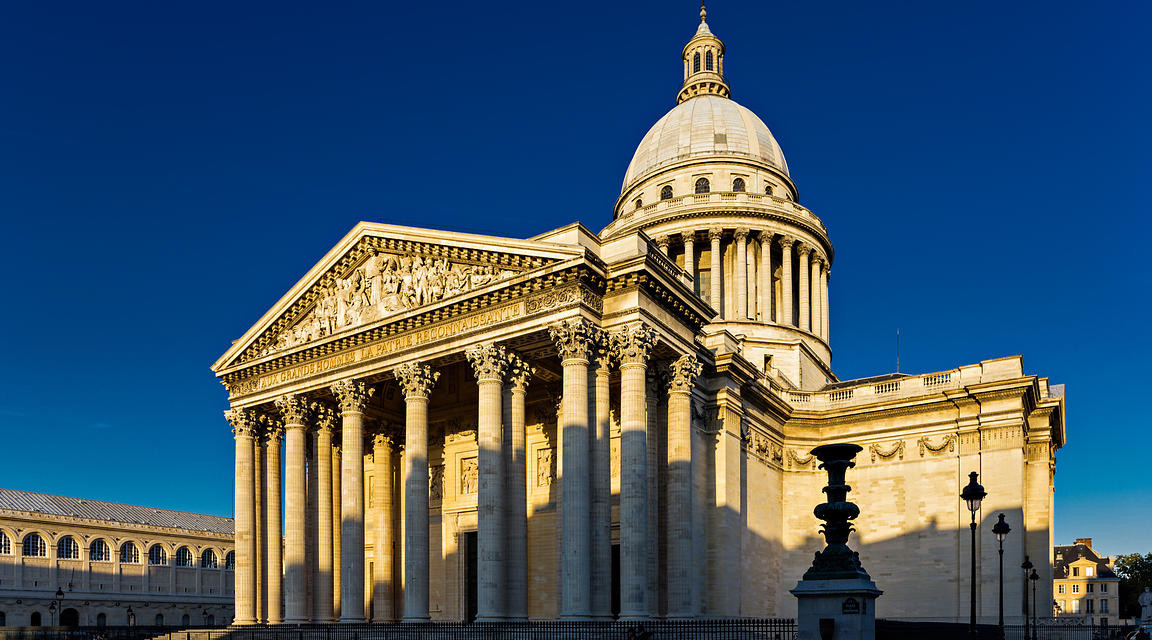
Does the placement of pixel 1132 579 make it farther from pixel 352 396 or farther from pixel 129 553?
pixel 129 553

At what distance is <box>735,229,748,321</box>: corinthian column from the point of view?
185ft

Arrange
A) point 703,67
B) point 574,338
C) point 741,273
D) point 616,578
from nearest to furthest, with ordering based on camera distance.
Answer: point 574,338
point 616,578
point 741,273
point 703,67

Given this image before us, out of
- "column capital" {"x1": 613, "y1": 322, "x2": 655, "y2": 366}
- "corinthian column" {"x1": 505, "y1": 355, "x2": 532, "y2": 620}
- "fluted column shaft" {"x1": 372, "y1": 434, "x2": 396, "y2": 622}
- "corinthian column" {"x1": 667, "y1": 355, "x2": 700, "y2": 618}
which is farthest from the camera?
"fluted column shaft" {"x1": 372, "y1": 434, "x2": 396, "y2": 622}

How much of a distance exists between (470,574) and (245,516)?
34.8ft

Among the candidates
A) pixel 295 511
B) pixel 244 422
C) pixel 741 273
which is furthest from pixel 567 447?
pixel 741 273

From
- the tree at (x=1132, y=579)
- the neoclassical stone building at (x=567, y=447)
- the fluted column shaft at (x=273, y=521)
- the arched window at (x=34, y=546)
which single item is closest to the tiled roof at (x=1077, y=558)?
the tree at (x=1132, y=579)

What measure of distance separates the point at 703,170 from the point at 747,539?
29.6m

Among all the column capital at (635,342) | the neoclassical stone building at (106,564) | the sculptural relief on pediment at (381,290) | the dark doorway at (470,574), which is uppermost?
the sculptural relief on pediment at (381,290)

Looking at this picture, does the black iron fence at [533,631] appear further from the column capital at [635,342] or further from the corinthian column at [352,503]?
the column capital at [635,342]

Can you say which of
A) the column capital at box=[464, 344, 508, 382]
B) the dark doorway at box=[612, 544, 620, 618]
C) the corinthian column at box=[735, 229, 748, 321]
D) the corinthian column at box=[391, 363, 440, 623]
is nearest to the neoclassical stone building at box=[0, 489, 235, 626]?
the corinthian column at box=[391, 363, 440, 623]

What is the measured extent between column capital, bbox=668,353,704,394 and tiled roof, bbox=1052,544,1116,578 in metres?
98.4

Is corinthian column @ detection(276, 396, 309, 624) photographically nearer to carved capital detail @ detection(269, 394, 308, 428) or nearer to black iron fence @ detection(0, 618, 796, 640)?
carved capital detail @ detection(269, 394, 308, 428)

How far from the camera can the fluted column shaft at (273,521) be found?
40344 millimetres

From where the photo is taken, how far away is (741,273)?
5750cm
